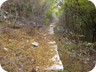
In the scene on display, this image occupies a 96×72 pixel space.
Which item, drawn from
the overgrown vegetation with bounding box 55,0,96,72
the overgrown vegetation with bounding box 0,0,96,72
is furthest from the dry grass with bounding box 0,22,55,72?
the overgrown vegetation with bounding box 55,0,96,72

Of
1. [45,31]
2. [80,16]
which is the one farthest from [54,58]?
[80,16]

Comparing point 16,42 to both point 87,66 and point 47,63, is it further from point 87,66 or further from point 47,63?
point 87,66

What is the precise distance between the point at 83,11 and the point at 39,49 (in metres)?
0.59

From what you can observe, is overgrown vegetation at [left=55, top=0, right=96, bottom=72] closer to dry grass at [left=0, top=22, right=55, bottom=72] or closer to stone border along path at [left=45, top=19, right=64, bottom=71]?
stone border along path at [left=45, top=19, right=64, bottom=71]

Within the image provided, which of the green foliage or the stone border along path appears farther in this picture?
the green foliage

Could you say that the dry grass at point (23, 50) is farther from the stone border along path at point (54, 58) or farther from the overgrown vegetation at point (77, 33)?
the overgrown vegetation at point (77, 33)

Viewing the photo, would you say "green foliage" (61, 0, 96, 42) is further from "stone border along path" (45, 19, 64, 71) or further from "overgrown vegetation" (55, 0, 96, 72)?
"stone border along path" (45, 19, 64, 71)

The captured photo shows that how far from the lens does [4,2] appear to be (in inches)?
131

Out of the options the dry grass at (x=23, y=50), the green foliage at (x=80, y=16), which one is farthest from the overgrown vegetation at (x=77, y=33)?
the dry grass at (x=23, y=50)

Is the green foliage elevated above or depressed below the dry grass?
above

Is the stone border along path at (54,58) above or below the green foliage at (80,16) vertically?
below

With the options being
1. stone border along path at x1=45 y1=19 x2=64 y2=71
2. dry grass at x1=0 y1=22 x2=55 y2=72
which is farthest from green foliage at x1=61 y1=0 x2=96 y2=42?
dry grass at x1=0 y1=22 x2=55 y2=72

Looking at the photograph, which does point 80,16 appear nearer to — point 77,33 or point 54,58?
point 77,33

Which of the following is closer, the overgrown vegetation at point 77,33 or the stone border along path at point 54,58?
the stone border along path at point 54,58
